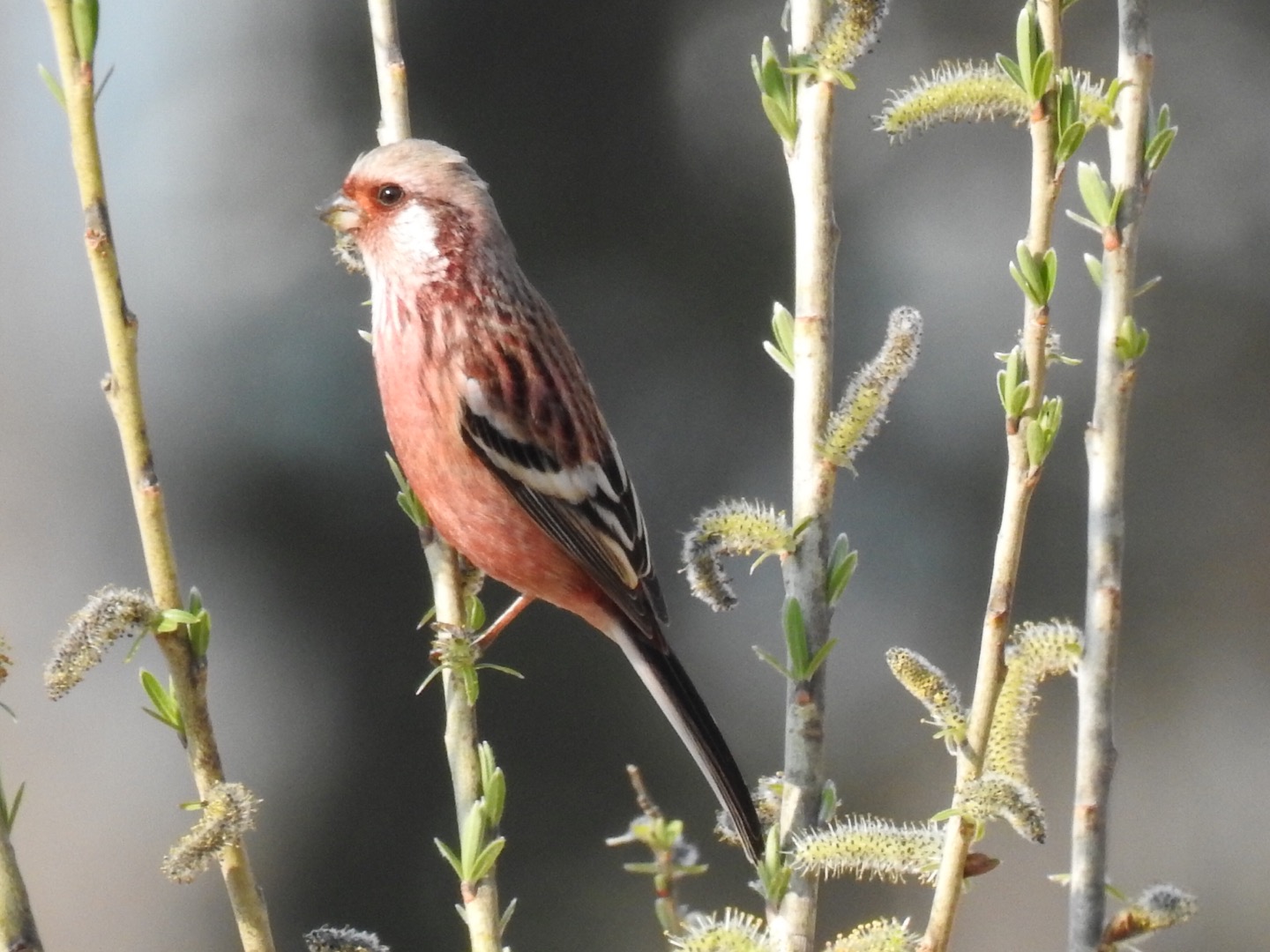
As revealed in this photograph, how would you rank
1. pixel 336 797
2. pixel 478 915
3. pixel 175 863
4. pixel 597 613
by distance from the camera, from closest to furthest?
pixel 175 863, pixel 478 915, pixel 597 613, pixel 336 797

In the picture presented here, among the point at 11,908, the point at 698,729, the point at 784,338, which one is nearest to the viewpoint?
the point at 11,908

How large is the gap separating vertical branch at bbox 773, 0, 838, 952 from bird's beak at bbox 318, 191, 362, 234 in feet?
1.45

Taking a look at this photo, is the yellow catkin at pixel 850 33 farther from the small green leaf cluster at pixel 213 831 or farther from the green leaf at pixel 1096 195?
the small green leaf cluster at pixel 213 831

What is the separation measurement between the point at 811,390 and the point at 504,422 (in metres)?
0.60

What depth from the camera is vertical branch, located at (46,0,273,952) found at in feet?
1.95

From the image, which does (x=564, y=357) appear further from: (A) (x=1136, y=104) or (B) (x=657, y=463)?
(B) (x=657, y=463)

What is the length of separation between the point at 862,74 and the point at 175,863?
204 centimetres

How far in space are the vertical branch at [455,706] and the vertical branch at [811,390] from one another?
15cm

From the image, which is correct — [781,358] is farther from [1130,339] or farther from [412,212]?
[412,212]

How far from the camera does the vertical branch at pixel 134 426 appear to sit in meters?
0.59

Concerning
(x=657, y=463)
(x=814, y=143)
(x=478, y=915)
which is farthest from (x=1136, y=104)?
(x=657, y=463)

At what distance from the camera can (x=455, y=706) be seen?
2.49 feet

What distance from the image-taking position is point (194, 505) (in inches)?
87.0

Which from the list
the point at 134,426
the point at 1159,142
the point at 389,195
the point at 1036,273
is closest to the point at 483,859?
the point at 134,426
